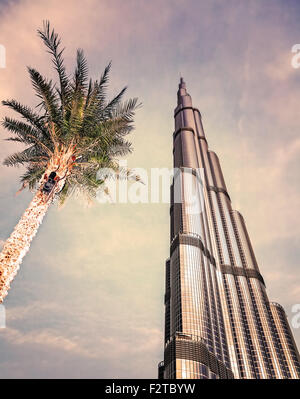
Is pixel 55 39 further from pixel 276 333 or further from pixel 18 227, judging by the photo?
pixel 276 333

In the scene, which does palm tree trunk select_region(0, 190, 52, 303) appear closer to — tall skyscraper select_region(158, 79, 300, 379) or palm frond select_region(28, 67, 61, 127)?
palm frond select_region(28, 67, 61, 127)

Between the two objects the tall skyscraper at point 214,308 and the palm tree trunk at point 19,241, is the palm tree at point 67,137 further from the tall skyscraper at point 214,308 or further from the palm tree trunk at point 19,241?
the tall skyscraper at point 214,308

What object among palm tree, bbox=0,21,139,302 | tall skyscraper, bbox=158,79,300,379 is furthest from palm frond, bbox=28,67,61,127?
tall skyscraper, bbox=158,79,300,379

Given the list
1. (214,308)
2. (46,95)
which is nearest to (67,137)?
(46,95)

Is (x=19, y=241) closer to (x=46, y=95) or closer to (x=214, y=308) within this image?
(x=46, y=95)

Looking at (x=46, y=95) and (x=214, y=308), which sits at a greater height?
(x=214, y=308)

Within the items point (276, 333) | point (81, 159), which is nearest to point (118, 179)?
point (81, 159)
